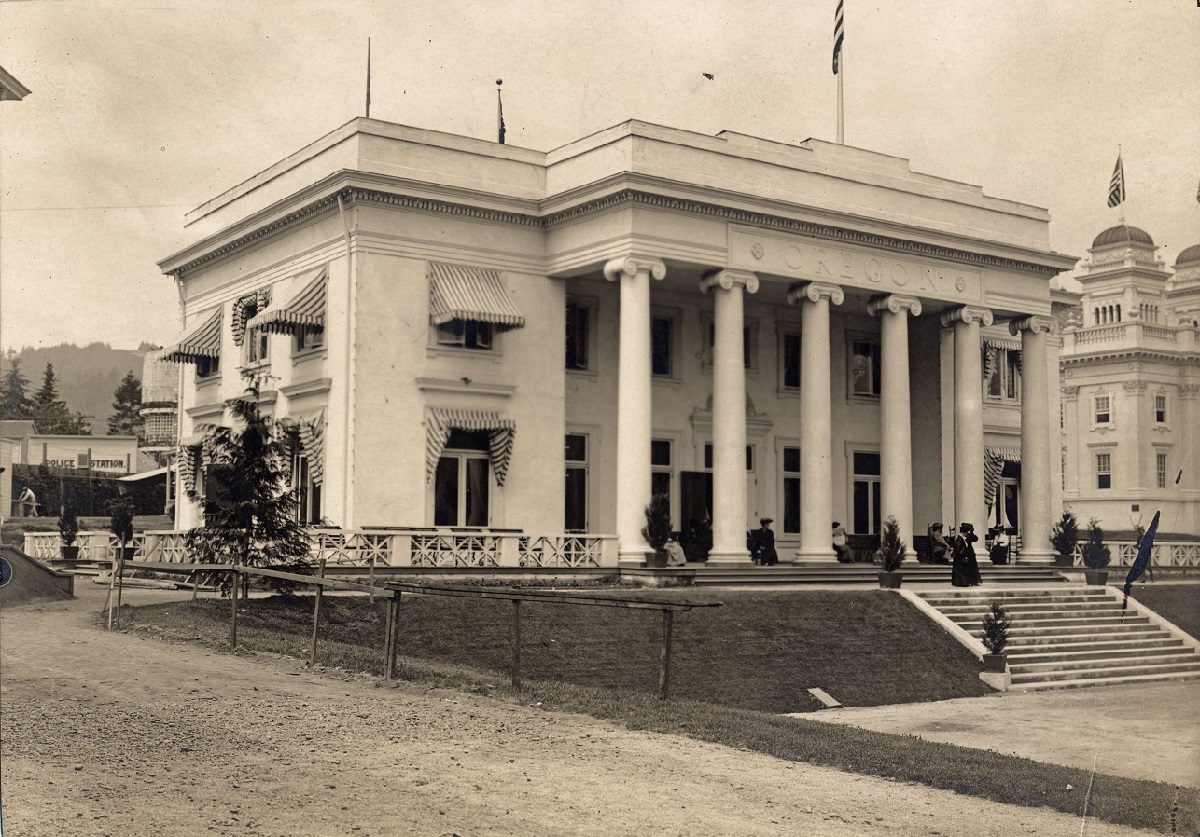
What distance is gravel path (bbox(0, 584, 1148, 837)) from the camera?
8.87 meters

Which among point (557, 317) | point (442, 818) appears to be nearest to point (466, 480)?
point (557, 317)

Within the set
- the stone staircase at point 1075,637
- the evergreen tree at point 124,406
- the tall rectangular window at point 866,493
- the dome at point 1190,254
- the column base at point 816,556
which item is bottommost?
the stone staircase at point 1075,637

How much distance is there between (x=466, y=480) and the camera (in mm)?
29641

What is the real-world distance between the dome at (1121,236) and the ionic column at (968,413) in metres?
23.4

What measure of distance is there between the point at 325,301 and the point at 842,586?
42.4ft

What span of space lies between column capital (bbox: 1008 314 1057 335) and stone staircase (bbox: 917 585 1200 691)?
10.2m

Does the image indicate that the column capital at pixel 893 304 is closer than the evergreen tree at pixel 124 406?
No

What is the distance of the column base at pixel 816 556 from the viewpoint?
30.6 metres

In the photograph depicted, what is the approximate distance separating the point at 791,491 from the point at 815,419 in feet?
15.8

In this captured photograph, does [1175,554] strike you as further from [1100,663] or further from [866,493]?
[866,493]

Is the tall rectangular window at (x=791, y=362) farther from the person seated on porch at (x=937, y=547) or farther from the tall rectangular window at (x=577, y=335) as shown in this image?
the tall rectangular window at (x=577, y=335)

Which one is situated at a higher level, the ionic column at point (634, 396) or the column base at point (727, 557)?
the ionic column at point (634, 396)

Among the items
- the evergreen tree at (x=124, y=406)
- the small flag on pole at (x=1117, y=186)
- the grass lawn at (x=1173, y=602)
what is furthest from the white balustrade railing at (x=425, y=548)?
the small flag on pole at (x=1117, y=186)

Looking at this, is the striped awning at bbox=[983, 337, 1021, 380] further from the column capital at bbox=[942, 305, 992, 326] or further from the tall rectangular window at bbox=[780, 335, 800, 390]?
the tall rectangular window at bbox=[780, 335, 800, 390]
